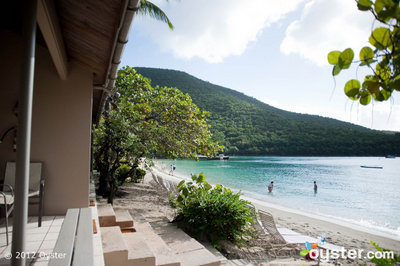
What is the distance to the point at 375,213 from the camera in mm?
14898

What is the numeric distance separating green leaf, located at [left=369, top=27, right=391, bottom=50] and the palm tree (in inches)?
371

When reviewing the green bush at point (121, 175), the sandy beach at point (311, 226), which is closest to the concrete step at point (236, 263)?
the sandy beach at point (311, 226)

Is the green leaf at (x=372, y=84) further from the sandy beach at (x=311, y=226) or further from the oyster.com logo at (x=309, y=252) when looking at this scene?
the sandy beach at (x=311, y=226)

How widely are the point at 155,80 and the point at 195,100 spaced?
33.2 feet

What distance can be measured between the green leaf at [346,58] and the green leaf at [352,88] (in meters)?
0.07

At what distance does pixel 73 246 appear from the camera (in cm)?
162

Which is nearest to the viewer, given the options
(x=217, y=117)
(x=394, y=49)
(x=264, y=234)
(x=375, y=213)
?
(x=394, y=49)

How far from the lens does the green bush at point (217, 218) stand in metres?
4.66

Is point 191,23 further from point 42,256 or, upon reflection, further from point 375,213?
point 375,213

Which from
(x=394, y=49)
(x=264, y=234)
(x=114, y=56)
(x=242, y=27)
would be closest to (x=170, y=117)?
(x=242, y=27)

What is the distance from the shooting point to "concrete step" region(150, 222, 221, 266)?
10.6 feet

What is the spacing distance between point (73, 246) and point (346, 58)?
69.8 inches

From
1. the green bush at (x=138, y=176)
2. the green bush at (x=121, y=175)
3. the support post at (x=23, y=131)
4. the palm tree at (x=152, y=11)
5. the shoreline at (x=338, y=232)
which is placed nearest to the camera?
the support post at (x=23, y=131)

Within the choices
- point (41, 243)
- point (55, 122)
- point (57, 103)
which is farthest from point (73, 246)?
point (57, 103)
